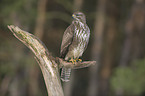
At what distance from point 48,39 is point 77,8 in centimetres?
417

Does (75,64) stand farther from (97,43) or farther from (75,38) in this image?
(97,43)

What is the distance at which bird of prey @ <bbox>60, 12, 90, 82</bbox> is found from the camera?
335cm

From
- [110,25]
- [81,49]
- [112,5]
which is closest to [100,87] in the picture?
[110,25]

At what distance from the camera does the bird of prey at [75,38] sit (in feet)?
11.0

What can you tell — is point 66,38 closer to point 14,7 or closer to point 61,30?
point 14,7

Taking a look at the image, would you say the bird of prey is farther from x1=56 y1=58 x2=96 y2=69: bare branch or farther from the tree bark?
the tree bark

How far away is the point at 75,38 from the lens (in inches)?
134

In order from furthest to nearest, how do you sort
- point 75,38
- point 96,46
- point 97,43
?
point 96,46
point 97,43
point 75,38

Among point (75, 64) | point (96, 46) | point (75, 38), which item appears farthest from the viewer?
point (96, 46)

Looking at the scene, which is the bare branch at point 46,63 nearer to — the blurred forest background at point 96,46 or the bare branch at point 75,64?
the bare branch at point 75,64

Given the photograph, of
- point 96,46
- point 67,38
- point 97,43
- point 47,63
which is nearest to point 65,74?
point 47,63

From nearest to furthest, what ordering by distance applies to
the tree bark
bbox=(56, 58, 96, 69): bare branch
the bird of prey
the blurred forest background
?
bbox=(56, 58, 96, 69): bare branch < the bird of prey < the blurred forest background < the tree bark

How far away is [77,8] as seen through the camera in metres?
9.77

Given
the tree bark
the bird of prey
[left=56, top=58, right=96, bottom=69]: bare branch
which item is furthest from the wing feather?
the tree bark
